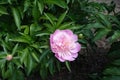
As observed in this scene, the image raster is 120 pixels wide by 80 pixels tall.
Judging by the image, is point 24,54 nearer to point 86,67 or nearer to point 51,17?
point 51,17

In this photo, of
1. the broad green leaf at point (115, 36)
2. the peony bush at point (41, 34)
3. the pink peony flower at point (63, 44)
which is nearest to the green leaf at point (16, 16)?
the peony bush at point (41, 34)

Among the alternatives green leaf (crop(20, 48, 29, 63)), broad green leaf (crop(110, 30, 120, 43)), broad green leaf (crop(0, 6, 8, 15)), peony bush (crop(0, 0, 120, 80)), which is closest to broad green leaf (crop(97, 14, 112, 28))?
peony bush (crop(0, 0, 120, 80))

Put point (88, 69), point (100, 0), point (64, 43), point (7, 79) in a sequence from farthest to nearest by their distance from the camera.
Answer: point (100, 0) < point (88, 69) < point (7, 79) < point (64, 43)

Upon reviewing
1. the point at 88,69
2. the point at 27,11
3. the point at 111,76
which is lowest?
the point at 88,69

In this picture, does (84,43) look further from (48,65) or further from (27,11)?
(27,11)

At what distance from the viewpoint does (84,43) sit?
2971 mm

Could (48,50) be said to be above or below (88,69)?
above

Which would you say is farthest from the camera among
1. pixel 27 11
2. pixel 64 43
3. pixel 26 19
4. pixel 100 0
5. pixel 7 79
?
pixel 100 0

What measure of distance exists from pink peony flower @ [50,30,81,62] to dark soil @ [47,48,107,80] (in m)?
0.86

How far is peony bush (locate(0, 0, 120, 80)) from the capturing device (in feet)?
8.62

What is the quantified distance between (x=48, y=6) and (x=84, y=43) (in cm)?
45

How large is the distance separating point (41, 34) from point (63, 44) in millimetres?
243

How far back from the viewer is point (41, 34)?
2725 millimetres

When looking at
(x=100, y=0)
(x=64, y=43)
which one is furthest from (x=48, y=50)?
(x=100, y=0)
